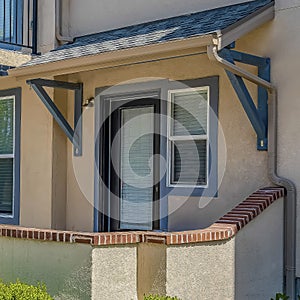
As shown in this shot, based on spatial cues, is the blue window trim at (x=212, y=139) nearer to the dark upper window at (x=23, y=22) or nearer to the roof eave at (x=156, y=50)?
the roof eave at (x=156, y=50)

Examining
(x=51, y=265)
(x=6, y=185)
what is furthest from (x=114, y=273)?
(x=6, y=185)

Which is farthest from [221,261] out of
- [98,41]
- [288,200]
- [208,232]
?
[98,41]

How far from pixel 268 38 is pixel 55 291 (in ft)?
12.5

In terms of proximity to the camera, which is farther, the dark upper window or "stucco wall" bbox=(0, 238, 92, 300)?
the dark upper window

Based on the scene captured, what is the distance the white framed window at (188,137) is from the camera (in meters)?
7.61

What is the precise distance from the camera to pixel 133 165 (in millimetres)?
8648

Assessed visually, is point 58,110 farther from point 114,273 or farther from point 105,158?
point 114,273

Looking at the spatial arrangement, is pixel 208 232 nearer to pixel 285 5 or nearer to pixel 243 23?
pixel 243 23

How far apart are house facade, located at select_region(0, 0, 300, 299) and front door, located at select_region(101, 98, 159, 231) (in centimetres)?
2

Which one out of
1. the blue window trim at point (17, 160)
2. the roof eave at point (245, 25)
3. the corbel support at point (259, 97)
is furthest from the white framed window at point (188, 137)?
the blue window trim at point (17, 160)

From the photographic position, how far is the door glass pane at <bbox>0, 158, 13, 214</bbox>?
32.5ft

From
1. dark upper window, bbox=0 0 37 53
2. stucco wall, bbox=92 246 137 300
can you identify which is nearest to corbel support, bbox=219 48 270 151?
stucco wall, bbox=92 246 137 300

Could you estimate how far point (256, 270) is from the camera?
20.6ft

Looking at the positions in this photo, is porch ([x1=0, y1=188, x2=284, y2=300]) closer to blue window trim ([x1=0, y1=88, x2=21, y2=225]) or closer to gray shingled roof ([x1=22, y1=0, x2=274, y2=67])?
gray shingled roof ([x1=22, y1=0, x2=274, y2=67])
